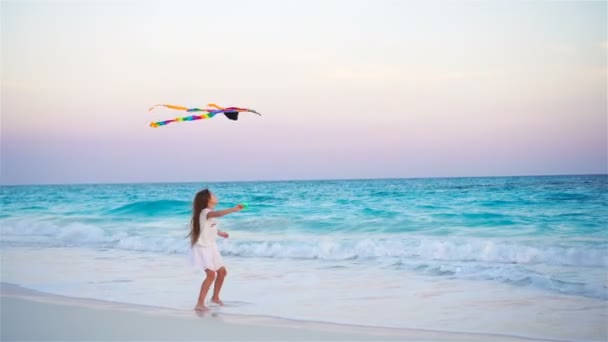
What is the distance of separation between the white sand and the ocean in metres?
0.36

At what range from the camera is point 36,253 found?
11.9 meters

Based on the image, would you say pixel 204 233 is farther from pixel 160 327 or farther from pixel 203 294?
pixel 160 327

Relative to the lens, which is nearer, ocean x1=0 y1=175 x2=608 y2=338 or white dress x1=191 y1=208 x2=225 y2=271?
ocean x1=0 y1=175 x2=608 y2=338

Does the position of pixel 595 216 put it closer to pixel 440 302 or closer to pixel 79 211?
pixel 440 302

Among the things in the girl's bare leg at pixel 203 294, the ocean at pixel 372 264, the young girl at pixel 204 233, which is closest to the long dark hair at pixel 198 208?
the young girl at pixel 204 233

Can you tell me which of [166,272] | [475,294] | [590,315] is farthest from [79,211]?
[590,315]

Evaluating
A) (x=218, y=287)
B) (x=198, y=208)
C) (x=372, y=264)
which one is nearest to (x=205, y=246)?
(x=198, y=208)

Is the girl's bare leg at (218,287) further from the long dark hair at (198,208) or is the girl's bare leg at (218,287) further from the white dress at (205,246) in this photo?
the long dark hair at (198,208)

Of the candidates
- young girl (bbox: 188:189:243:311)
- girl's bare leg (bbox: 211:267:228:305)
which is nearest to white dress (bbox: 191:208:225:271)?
young girl (bbox: 188:189:243:311)

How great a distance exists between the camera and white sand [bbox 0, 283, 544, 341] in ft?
18.2

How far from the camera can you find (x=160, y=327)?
586cm

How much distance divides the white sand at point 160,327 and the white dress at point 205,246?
586mm

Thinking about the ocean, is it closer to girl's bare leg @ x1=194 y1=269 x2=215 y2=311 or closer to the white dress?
girl's bare leg @ x1=194 y1=269 x2=215 y2=311

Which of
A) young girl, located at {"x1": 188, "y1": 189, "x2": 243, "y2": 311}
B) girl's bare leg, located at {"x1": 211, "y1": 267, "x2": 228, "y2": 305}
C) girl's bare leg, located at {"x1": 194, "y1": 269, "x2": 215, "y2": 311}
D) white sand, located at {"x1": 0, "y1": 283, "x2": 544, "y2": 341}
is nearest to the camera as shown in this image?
white sand, located at {"x1": 0, "y1": 283, "x2": 544, "y2": 341}
